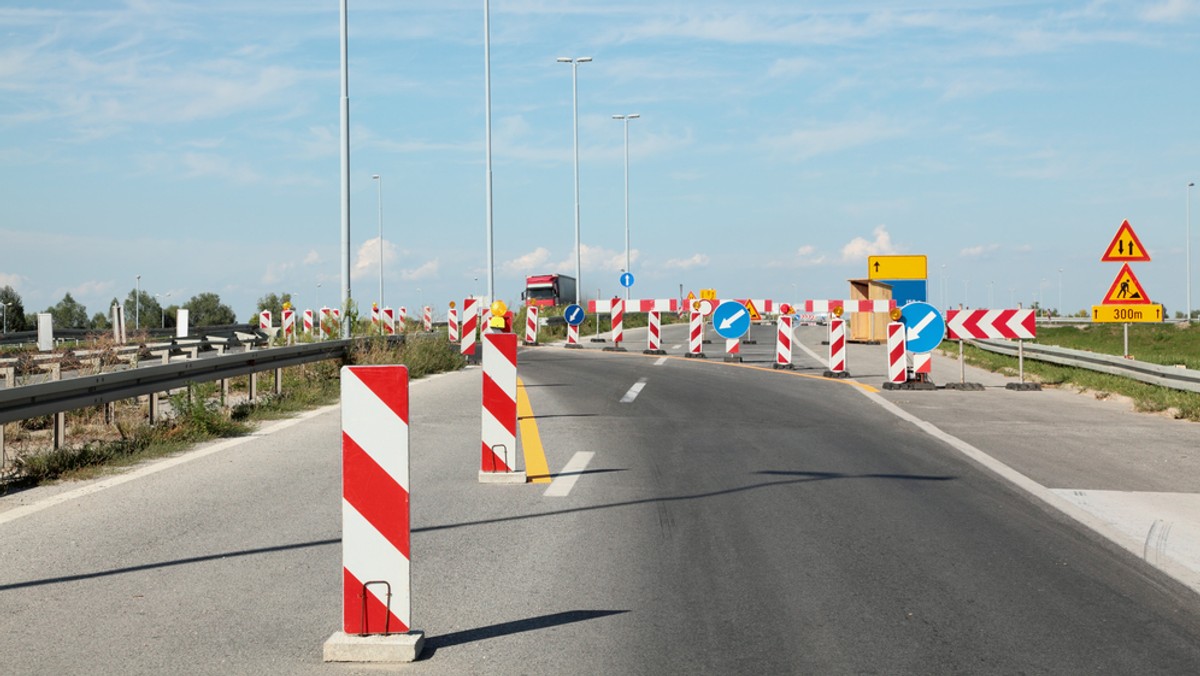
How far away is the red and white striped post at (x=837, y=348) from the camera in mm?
23625

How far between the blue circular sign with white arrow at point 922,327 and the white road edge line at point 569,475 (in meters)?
10.2

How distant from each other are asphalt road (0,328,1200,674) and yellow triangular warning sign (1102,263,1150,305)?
31.5ft

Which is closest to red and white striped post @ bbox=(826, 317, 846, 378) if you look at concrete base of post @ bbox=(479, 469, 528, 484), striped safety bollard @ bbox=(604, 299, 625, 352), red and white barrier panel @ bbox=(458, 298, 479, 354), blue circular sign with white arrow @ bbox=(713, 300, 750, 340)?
blue circular sign with white arrow @ bbox=(713, 300, 750, 340)

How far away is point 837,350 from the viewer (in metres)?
23.9

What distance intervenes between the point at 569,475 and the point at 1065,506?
13.2ft

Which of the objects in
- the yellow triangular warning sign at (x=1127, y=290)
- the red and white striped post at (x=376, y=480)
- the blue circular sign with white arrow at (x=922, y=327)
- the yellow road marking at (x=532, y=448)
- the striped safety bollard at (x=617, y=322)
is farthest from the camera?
the striped safety bollard at (x=617, y=322)

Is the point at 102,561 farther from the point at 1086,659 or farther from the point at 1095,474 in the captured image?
the point at 1095,474

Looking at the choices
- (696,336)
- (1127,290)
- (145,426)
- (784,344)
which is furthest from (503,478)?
(696,336)

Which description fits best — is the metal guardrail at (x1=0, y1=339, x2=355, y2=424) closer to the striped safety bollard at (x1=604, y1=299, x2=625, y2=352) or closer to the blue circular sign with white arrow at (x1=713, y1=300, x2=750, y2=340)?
the blue circular sign with white arrow at (x1=713, y1=300, x2=750, y2=340)

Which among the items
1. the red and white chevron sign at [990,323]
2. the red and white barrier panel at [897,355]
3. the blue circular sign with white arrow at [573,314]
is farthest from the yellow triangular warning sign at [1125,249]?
the blue circular sign with white arrow at [573,314]

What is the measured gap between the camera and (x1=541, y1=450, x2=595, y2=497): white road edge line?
907 cm

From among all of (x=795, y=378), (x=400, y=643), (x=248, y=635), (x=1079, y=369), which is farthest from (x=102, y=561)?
(x=1079, y=369)

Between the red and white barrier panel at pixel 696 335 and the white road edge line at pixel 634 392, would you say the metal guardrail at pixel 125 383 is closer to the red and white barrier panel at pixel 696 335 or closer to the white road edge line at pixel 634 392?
the white road edge line at pixel 634 392

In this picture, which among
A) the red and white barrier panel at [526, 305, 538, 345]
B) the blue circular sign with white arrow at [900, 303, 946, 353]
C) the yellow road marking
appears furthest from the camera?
the red and white barrier panel at [526, 305, 538, 345]
